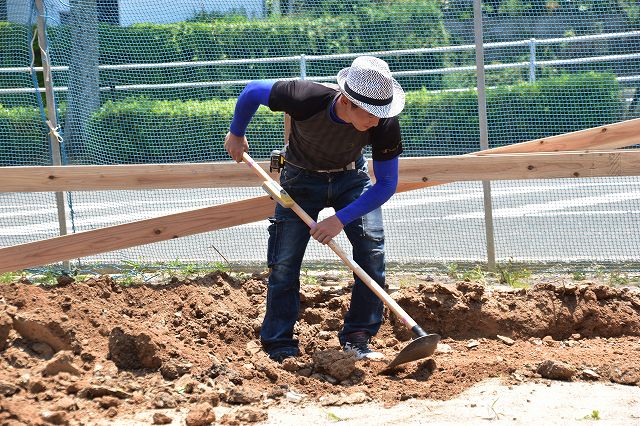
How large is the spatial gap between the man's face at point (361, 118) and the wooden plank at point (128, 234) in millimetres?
1605

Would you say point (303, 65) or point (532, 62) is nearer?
point (303, 65)

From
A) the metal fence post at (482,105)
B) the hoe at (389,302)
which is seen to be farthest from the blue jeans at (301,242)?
the metal fence post at (482,105)

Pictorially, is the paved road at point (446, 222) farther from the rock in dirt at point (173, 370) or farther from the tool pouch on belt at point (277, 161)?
the rock in dirt at point (173, 370)

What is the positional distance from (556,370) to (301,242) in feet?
5.41

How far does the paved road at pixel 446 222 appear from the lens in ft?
Answer: 28.3

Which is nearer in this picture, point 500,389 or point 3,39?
point 500,389

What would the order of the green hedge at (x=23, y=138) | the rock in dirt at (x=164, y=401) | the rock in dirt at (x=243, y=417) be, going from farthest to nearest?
the green hedge at (x=23, y=138) → the rock in dirt at (x=164, y=401) → the rock in dirt at (x=243, y=417)

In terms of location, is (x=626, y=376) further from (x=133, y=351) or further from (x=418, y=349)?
(x=133, y=351)

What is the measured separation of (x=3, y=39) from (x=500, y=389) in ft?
19.9

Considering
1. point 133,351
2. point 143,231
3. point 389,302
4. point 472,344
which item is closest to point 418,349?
point 389,302

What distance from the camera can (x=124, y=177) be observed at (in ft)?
21.3

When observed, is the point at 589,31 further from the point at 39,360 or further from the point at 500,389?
the point at 39,360

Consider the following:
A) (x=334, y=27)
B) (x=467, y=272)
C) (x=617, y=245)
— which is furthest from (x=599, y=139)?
(x=334, y=27)

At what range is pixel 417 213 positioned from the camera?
10992mm
